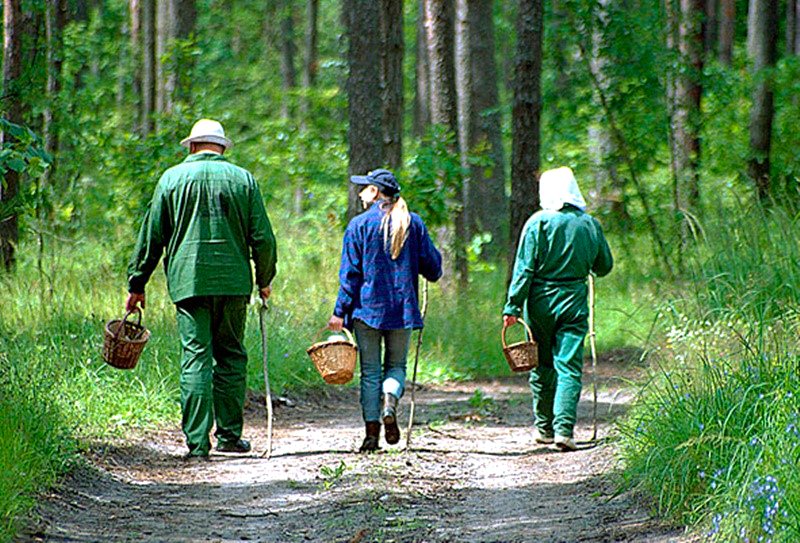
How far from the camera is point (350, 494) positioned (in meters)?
7.44

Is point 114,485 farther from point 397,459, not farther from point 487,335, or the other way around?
point 487,335

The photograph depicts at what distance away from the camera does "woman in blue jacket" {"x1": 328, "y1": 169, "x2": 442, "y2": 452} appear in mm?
9156

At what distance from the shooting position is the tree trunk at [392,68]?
1489 centimetres

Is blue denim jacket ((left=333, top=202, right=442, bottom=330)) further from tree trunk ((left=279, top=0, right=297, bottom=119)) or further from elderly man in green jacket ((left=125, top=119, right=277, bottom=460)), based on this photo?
tree trunk ((left=279, top=0, right=297, bottom=119))

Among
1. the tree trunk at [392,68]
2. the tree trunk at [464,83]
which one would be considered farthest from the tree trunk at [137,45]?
the tree trunk at [392,68]

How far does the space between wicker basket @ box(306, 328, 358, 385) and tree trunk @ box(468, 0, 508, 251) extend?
11.8 m

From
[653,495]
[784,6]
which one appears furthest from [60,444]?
[784,6]

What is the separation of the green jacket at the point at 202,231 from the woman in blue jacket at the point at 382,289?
2.41 ft

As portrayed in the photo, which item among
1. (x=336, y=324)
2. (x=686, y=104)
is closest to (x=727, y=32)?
(x=686, y=104)

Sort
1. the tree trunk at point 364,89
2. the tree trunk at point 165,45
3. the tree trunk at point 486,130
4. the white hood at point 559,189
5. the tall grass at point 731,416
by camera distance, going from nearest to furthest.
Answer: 1. the tall grass at point 731,416
2. the white hood at point 559,189
3. the tree trunk at point 364,89
4. the tree trunk at point 165,45
5. the tree trunk at point 486,130

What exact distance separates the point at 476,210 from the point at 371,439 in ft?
44.3

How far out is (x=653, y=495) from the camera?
6.80 meters

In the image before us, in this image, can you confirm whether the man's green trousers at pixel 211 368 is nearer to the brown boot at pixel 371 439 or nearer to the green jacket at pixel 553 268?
the brown boot at pixel 371 439

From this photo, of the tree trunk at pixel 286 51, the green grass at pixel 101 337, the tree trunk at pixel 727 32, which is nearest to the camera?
the green grass at pixel 101 337
